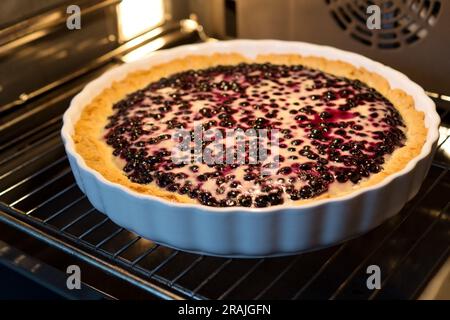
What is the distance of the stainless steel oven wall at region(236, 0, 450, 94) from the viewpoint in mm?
1205

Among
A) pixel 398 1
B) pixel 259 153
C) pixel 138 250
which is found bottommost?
pixel 138 250

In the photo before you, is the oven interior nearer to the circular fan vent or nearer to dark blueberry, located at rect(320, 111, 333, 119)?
the circular fan vent

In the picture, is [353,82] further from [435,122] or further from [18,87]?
[18,87]

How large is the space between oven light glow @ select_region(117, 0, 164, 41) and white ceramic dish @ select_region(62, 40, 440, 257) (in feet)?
1.72

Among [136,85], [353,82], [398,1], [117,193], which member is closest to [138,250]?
[117,193]

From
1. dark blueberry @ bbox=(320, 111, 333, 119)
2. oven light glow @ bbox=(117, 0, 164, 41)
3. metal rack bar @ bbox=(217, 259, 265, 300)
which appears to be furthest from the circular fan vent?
metal rack bar @ bbox=(217, 259, 265, 300)

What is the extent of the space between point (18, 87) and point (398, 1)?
2.45ft

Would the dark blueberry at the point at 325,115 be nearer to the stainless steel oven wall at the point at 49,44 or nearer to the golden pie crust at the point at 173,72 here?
the golden pie crust at the point at 173,72

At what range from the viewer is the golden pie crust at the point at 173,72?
0.99m

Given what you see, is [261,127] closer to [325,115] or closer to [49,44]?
[325,115]

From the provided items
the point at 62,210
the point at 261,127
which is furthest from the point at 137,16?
the point at 62,210

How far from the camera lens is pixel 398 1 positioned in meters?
1.21

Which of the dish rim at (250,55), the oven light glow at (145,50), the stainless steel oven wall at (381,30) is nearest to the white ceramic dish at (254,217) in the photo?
the dish rim at (250,55)

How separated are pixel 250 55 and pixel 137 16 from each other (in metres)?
0.29
